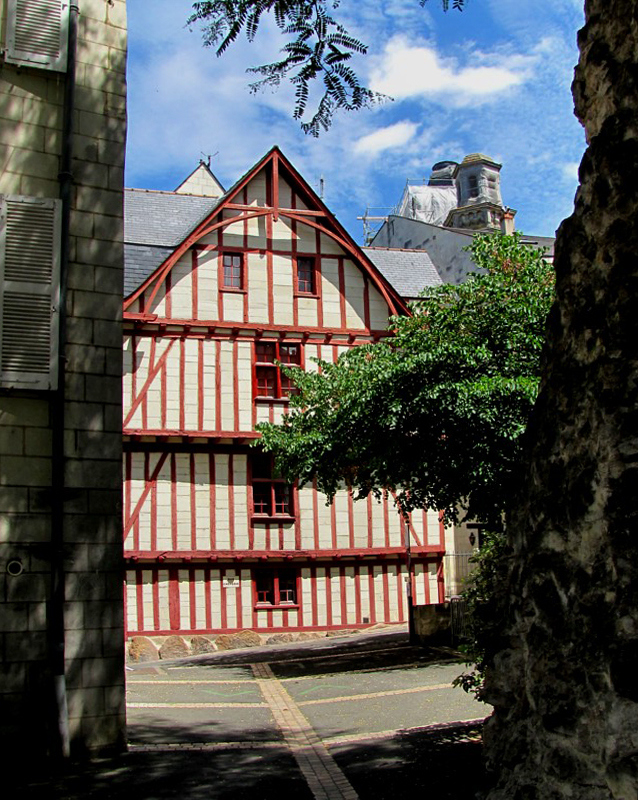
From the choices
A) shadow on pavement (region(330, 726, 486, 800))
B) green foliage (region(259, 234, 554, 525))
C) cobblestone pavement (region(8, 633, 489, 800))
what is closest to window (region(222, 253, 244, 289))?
green foliage (region(259, 234, 554, 525))

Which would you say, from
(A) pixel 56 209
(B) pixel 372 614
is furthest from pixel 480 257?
(B) pixel 372 614

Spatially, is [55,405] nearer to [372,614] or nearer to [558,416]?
[558,416]

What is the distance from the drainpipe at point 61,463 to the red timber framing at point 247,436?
11.0 m

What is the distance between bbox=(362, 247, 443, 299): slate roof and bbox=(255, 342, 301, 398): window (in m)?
4.60

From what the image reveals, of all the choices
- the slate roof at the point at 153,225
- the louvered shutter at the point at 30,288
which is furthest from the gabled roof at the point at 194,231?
the louvered shutter at the point at 30,288

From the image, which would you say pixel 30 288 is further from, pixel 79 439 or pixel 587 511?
pixel 587 511

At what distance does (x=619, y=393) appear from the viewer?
3.35 m

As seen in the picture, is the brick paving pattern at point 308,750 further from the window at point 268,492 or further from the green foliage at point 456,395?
the window at point 268,492

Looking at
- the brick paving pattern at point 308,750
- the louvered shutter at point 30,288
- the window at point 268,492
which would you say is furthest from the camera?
the window at point 268,492

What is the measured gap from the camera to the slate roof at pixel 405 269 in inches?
981

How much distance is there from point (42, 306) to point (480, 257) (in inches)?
321

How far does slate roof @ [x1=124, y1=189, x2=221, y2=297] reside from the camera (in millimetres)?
21297

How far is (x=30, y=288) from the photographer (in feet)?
28.1

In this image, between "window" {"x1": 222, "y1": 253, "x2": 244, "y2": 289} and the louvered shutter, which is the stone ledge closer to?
"window" {"x1": 222, "y1": 253, "x2": 244, "y2": 289}
